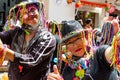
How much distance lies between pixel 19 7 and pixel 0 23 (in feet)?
8.62

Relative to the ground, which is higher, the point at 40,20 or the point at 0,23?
the point at 40,20

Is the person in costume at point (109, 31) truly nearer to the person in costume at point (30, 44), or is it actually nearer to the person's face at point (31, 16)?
the person in costume at point (30, 44)

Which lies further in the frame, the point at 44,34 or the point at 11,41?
the point at 11,41

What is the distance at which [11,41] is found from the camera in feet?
7.63

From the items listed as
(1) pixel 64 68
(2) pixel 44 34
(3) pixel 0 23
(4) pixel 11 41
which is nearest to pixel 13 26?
(4) pixel 11 41

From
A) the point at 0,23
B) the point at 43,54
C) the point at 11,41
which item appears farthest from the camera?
the point at 0,23

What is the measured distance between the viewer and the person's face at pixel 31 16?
2.21m

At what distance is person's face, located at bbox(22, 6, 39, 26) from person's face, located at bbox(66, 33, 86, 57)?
1.05 feet

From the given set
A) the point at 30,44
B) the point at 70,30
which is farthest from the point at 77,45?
the point at 30,44

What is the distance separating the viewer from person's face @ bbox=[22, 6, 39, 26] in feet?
7.27

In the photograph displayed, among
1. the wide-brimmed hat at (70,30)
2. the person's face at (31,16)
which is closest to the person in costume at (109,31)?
the wide-brimmed hat at (70,30)

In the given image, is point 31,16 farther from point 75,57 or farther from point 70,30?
point 75,57

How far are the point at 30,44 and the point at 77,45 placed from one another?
0.34 meters

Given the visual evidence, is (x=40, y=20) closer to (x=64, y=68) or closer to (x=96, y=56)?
(x=64, y=68)
